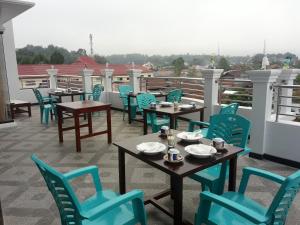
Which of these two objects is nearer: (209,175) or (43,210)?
(209,175)

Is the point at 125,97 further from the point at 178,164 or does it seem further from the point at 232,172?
the point at 178,164

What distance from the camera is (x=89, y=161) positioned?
142 inches

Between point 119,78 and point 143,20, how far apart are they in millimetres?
3391

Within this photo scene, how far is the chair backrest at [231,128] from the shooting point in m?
2.41

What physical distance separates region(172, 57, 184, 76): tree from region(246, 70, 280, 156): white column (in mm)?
3021

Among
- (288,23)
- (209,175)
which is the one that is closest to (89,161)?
(209,175)

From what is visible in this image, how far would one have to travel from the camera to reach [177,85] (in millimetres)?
6414

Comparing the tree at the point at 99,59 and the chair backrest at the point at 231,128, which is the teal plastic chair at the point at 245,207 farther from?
the tree at the point at 99,59

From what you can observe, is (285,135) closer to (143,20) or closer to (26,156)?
(26,156)

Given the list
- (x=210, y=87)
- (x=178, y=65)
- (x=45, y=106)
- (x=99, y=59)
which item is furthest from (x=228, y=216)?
(x=99, y=59)

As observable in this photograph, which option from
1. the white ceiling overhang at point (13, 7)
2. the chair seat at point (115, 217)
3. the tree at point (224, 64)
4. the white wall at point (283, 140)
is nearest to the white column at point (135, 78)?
the tree at point (224, 64)

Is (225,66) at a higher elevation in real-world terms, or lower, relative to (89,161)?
higher

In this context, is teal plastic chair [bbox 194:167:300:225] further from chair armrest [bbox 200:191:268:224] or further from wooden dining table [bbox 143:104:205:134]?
wooden dining table [bbox 143:104:205:134]

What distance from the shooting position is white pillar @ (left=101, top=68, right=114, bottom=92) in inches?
315
